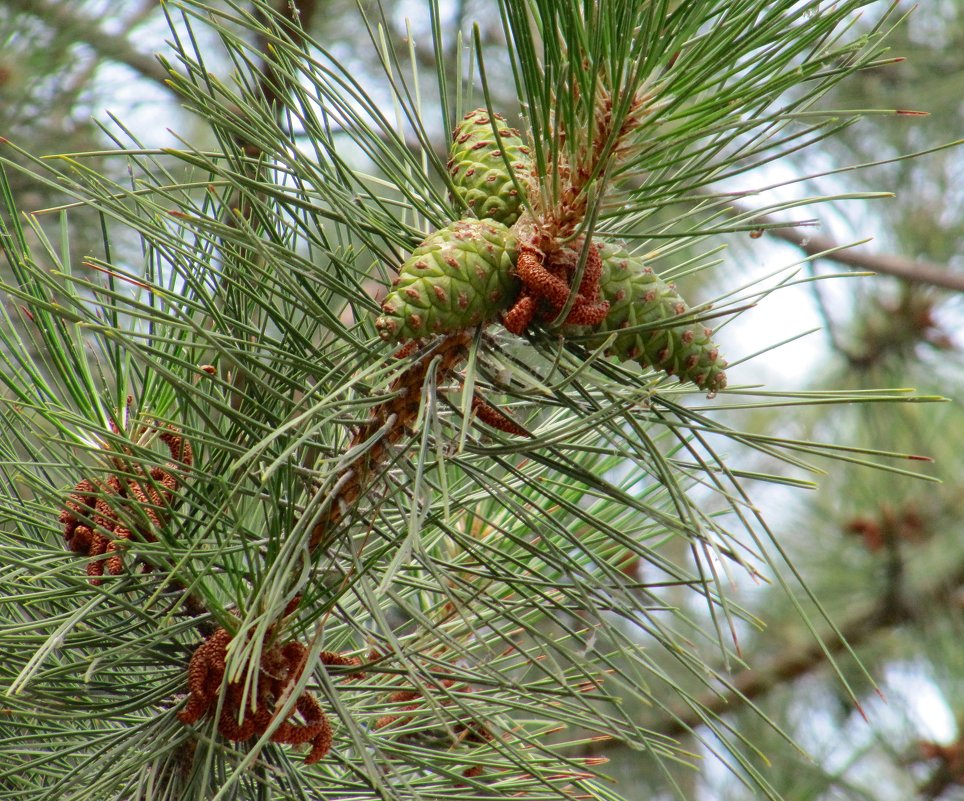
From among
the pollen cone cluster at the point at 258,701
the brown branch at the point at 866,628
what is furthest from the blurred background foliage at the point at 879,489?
the pollen cone cluster at the point at 258,701

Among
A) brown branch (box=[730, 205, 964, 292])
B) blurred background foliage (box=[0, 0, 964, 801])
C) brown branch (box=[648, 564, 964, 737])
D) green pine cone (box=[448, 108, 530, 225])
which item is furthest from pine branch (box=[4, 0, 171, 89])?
brown branch (box=[648, 564, 964, 737])

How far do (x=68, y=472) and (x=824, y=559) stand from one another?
2.13 metres

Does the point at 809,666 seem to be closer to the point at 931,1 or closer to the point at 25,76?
the point at 931,1

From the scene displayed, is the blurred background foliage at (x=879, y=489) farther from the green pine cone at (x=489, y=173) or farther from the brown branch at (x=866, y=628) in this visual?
the green pine cone at (x=489, y=173)

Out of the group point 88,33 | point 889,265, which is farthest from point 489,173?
point 88,33

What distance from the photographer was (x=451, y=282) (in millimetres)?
605

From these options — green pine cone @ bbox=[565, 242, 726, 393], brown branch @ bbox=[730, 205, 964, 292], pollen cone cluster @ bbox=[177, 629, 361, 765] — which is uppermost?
green pine cone @ bbox=[565, 242, 726, 393]

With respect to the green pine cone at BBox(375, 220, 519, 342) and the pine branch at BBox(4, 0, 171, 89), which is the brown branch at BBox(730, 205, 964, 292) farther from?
the green pine cone at BBox(375, 220, 519, 342)

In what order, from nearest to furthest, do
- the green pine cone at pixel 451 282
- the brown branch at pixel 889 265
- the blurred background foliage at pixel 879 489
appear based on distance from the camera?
the green pine cone at pixel 451 282, the brown branch at pixel 889 265, the blurred background foliage at pixel 879 489

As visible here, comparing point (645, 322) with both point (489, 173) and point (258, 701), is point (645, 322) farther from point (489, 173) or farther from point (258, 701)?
point (258, 701)

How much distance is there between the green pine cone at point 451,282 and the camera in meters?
0.60

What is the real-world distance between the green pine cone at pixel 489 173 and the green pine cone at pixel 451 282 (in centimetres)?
4

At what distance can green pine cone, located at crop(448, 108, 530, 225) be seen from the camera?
67 cm

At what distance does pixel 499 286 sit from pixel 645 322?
0.09 meters
